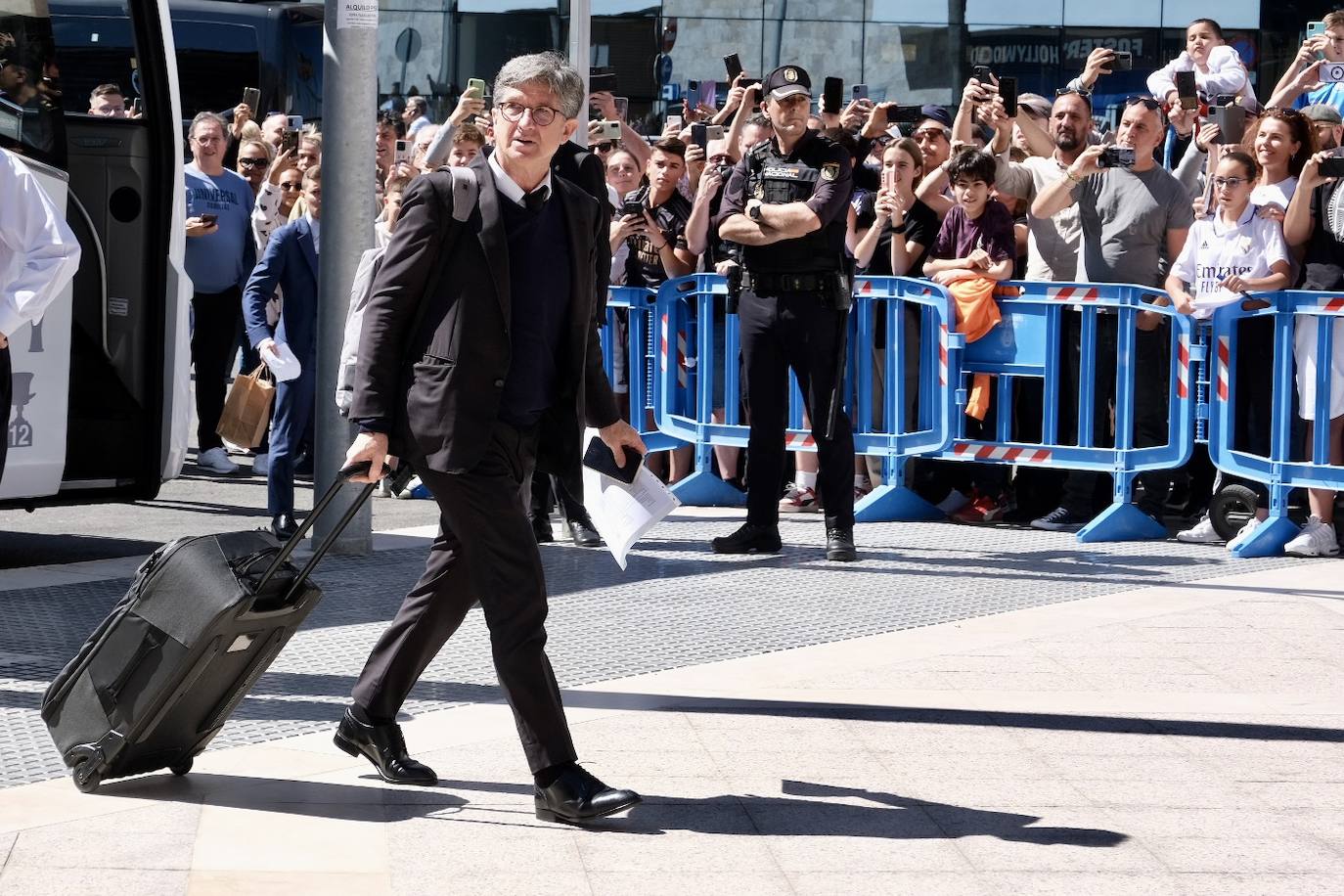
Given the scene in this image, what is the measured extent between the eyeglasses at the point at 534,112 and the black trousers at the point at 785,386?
4.28 meters

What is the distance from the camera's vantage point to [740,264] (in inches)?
372

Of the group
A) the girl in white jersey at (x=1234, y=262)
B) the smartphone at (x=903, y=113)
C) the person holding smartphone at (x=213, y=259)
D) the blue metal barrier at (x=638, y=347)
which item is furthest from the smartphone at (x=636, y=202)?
the person holding smartphone at (x=213, y=259)

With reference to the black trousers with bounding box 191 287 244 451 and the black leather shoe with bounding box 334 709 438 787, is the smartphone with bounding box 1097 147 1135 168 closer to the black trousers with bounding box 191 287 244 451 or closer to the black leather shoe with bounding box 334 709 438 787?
the black trousers with bounding box 191 287 244 451

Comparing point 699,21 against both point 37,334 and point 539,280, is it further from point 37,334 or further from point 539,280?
point 539,280

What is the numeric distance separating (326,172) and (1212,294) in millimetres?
4147

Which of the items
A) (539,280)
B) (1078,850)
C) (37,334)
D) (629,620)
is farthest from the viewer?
(37,334)

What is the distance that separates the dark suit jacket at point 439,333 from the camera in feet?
16.1

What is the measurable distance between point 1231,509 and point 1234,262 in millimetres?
1171

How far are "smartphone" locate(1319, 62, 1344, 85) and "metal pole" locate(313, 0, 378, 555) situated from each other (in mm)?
6128

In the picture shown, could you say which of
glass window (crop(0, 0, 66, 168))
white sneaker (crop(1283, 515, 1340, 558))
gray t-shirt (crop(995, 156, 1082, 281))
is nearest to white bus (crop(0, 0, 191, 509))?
glass window (crop(0, 0, 66, 168))

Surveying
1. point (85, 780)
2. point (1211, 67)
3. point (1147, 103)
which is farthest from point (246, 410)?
point (1211, 67)

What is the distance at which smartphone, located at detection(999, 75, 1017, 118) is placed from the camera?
11.2 m

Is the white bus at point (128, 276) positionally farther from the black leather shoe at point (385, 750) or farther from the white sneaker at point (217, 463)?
the black leather shoe at point (385, 750)

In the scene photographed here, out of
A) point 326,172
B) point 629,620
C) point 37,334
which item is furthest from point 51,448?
point 629,620
